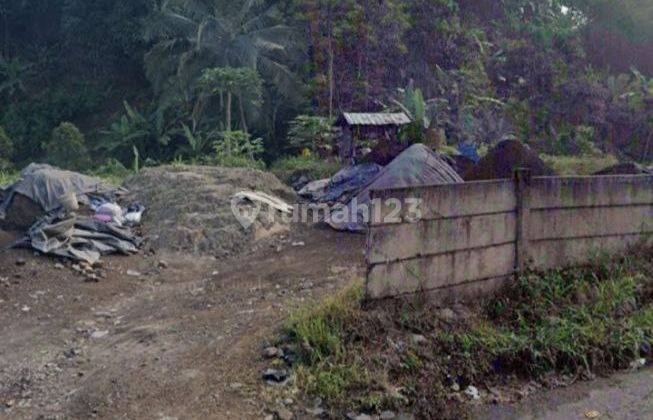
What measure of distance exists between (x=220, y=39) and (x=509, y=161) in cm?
1206

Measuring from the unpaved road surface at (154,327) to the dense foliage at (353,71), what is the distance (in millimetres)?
6481

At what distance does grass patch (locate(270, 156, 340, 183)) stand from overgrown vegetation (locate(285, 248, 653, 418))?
5.85 m

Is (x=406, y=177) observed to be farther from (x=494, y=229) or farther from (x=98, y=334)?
(x=98, y=334)

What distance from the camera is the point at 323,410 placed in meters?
3.98

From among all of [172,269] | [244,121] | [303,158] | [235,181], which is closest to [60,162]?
[244,121]

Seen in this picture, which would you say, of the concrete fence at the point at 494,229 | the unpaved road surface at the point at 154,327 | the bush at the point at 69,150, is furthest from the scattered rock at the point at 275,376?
the bush at the point at 69,150

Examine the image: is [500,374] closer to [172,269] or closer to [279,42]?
[172,269]

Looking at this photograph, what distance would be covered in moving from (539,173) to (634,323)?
253 cm

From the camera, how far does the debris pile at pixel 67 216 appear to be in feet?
23.4

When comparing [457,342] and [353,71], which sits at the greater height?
[353,71]

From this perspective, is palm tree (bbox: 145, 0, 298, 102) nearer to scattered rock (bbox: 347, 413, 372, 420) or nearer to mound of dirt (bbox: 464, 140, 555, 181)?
mound of dirt (bbox: 464, 140, 555, 181)

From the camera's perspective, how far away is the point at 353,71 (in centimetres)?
1631

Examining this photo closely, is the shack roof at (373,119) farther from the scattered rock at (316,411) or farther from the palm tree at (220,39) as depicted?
the scattered rock at (316,411)

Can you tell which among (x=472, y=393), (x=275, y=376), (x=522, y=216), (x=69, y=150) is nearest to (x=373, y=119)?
(x=522, y=216)
